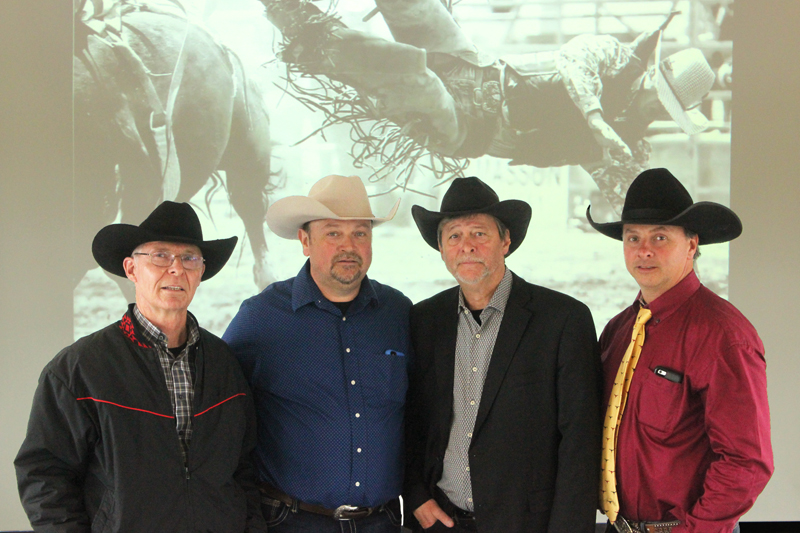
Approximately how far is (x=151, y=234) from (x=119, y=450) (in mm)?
629

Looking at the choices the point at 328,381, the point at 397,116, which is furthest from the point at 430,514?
the point at 397,116

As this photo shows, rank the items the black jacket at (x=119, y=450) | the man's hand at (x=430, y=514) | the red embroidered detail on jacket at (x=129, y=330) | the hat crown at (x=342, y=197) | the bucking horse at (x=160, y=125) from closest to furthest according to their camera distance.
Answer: the black jacket at (x=119, y=450)
the red embroidered detail on jacket at (x=129, y=330)
the man's hand at (x=430, y=514)
the hat crown at (x=342, y=197)
the bucking horse at (x=160, y=125)

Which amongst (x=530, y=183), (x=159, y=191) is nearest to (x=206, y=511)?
(x=159, y=191)

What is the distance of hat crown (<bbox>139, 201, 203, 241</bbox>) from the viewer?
6.10 feet

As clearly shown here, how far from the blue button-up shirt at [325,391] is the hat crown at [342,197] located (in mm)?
280

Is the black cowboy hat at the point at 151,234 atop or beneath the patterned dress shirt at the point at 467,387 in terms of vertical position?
atop

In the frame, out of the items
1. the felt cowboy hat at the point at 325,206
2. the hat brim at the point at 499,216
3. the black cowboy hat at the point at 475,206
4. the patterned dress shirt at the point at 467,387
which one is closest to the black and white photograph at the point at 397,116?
the felt cowboy hat at the point at 325,206

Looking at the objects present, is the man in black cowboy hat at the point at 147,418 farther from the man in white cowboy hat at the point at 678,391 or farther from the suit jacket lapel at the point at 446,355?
the man in white cowboy hat at the point at 678,391

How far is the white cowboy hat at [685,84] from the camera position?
13.5ft

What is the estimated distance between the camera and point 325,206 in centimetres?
237

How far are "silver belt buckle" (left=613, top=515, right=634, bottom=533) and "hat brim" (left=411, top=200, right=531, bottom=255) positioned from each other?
97 centimetres

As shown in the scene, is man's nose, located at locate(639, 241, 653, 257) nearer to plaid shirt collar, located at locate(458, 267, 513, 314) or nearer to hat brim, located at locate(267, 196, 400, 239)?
plaid shirt collar, located at locate(458, 267, 513, 314)

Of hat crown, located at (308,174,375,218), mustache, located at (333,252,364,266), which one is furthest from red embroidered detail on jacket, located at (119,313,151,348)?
hat crown, located at (308,174,375,218)

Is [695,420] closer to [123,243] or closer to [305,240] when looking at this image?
[305,240]
